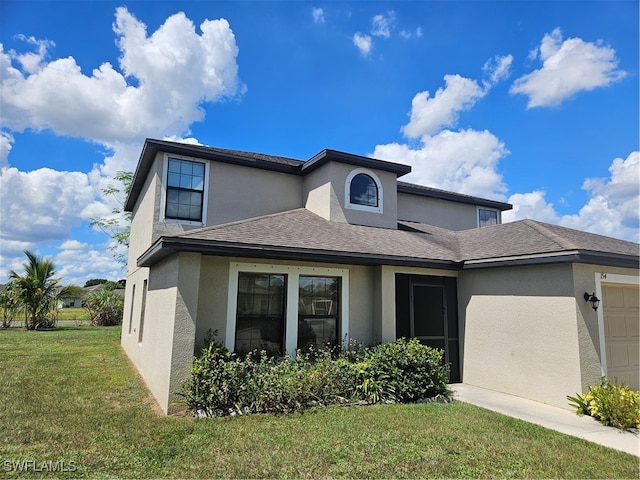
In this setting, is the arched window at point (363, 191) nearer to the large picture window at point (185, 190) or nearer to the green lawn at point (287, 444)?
the large picture window at point (185, 190)

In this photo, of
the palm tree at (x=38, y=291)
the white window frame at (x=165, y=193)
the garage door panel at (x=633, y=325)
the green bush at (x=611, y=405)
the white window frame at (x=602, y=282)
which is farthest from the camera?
the palm tree at (x=38, y=291)

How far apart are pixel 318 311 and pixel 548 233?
6.26 m

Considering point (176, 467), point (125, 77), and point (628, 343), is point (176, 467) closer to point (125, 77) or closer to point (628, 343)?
point (628, 343)

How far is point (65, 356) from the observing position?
43.2 feet

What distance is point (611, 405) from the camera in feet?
21.5

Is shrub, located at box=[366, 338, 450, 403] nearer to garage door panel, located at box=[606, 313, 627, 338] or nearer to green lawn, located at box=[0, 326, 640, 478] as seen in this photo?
green lawn, located at box=[0, 326, 640, 478]

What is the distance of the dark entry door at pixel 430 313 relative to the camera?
33.0ft

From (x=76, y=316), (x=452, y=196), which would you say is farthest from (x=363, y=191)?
(x=76, y=316)

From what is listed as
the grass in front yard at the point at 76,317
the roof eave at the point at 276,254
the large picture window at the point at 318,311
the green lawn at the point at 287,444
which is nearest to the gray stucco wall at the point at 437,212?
the roof eave at the point at 276,254

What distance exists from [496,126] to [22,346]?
71.1 feet

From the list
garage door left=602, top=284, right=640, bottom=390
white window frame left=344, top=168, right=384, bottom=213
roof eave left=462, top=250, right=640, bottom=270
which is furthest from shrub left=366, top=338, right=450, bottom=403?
white window frame left=344, top=168, right=384, bottom=213

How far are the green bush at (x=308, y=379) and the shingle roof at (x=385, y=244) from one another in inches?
84.6

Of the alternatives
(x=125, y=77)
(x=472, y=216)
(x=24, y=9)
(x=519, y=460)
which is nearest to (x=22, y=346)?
(x=125, y=77)

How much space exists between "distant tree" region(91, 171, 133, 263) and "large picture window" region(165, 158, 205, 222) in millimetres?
20850
